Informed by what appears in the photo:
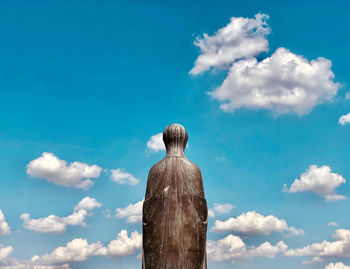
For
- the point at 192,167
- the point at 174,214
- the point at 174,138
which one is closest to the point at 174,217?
the point at 174,214

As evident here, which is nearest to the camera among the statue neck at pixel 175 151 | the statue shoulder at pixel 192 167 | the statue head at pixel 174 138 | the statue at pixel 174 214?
the statue at pixel 174 214

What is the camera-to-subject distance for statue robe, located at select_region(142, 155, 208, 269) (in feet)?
53.4

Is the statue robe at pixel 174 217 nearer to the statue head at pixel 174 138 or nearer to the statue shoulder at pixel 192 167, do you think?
the statue shoulder at pixel 192 167

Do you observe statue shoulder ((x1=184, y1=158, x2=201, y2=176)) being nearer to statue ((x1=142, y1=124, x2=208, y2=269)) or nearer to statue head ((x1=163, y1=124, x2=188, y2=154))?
statue ((x1=142, y1=124, x2=208, y2=269))

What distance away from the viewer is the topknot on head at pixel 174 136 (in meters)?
18.1

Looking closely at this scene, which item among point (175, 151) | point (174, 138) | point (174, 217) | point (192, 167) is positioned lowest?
point (174, 217)

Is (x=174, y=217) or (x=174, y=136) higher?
(x=174, y=136)

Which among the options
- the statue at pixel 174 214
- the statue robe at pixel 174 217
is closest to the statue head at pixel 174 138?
the statue at pixel 174 214

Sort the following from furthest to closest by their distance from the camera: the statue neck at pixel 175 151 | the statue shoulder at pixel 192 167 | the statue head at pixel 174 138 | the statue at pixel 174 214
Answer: the statue head at pixel 174 138 → the statue neck at pixel 175 151 → the statue shoulder at pixel 192 167 → the statue at pixel 174 214

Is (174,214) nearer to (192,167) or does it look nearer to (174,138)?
(192,167)

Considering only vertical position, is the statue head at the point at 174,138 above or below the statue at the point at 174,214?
above

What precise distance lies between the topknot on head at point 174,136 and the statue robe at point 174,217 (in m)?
0.63

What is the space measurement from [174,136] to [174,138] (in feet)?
0.28

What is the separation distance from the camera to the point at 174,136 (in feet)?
59.2
